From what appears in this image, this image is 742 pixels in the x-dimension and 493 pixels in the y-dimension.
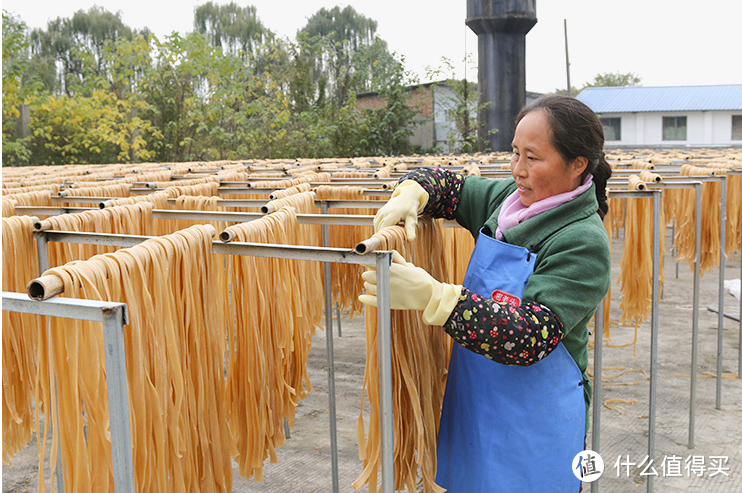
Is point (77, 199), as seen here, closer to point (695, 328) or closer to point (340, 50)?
point (695, 328)

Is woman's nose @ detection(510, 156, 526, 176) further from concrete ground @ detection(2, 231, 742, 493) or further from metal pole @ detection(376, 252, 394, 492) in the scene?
concrete ground @ detection(2, 231, 742, 493)

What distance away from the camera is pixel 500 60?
1648cm

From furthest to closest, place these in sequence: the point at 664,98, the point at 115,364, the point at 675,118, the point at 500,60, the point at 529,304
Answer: the point at 664,98
the point at 675,118
the point at 500,60
the point at 529,304
the point at 115,364

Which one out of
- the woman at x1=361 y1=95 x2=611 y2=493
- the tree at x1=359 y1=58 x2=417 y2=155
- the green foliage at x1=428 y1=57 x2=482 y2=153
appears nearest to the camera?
the woman at x1=361 y1=95 x2=611 y2=493

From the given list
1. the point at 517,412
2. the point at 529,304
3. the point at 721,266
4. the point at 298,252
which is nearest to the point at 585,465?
the point at 517,412

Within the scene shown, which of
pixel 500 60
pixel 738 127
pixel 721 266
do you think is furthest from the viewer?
pixel 738 127

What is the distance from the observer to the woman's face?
2.06m

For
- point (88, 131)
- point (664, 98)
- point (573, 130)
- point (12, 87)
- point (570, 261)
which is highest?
point (664, 98)

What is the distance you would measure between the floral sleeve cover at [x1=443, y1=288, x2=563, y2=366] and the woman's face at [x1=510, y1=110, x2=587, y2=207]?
1.53ft

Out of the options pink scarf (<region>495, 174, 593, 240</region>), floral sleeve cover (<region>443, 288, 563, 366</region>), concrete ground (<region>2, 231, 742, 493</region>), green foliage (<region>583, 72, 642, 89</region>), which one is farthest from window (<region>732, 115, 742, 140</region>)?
floral sleeve cover (<region>443, 288, 563, 366</region>)

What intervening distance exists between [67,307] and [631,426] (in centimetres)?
449

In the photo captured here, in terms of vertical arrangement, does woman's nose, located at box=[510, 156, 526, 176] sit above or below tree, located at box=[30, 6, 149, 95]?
below

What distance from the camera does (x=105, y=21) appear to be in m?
38.0

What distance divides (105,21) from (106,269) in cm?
4171
